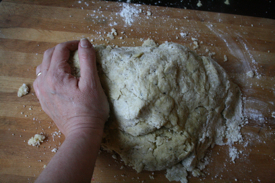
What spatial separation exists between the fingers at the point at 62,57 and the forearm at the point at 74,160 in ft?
1.48

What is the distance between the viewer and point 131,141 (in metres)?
1.24

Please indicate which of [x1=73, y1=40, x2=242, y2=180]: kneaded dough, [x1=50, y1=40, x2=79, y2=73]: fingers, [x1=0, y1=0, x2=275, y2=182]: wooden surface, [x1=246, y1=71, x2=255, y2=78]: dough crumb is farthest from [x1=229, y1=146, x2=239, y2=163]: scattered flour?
[x1=50, y1=40, x2=79, y2=73]: fingers

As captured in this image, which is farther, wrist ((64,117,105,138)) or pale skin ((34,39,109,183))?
wrist ((64,117,105,138))

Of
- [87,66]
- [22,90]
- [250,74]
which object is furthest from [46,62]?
[250,74]

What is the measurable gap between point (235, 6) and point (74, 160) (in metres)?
2.14

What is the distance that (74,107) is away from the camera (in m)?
1.07

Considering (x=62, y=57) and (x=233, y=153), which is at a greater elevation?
(x=62, y=57)

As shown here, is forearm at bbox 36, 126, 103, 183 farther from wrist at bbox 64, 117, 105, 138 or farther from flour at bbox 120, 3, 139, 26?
flour at bbox 120, 3, 139, 26

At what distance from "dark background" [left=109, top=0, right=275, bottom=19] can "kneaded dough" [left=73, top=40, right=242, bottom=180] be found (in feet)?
2.71

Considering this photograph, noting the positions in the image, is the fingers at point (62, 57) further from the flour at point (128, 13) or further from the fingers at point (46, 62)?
the flour at point (128, 13)

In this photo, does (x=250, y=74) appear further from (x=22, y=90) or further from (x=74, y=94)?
(x=22, y=90)

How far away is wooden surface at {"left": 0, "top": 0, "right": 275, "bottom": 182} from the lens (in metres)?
1.39

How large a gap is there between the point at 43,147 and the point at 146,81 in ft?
3.30

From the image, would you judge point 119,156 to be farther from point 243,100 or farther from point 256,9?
point 256,9
